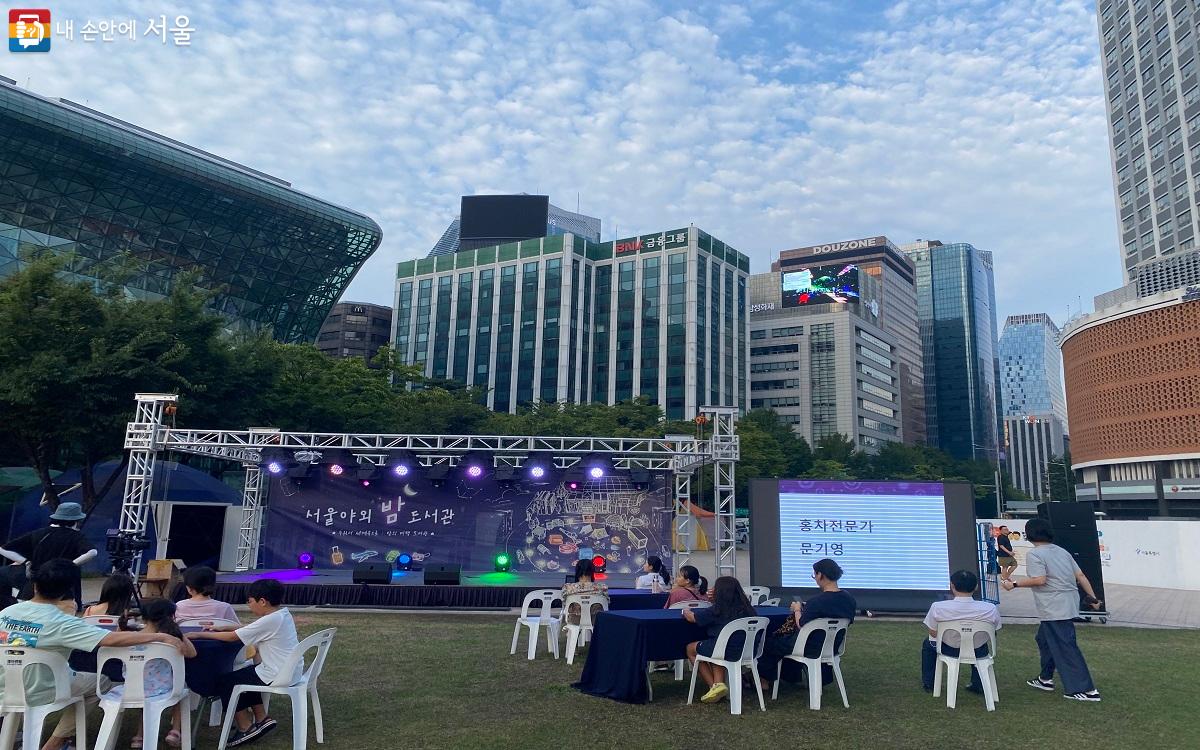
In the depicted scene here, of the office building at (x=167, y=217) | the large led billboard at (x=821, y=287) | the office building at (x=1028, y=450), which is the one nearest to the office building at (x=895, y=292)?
the large led billboard at (x=821, y=287)

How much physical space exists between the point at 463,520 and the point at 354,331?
272 feet

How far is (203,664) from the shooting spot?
4867 millimetres

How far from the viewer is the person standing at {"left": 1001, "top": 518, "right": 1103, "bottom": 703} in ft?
21.8

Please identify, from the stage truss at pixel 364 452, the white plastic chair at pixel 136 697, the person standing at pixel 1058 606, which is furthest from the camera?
the stage truss at pixel 364 452

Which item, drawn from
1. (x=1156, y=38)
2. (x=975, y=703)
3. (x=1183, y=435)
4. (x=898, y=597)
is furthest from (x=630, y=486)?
(x=1156, y=38)

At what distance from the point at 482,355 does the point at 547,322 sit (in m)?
8.41

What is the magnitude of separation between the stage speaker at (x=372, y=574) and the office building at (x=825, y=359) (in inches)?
3106

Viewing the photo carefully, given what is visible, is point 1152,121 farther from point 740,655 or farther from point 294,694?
point 294,694

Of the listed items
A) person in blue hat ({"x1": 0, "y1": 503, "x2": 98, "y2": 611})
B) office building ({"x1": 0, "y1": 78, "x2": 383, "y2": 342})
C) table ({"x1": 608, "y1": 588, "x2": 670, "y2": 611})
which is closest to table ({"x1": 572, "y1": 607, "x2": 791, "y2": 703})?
table ({"x1": 608, "y1": 588, "x2": 670, "y2": 611})

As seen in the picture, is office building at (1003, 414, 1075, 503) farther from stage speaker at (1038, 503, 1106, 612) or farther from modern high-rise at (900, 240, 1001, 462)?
stage speaker at (1038, 503, 1106, 612)

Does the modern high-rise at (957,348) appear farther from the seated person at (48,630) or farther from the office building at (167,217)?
the seated person at (48,630)

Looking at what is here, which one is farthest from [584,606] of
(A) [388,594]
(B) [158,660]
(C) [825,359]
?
(C) [825,359]

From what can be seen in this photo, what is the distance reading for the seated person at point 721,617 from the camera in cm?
619

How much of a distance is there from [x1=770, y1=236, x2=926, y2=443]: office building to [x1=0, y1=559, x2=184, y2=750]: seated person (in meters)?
108
